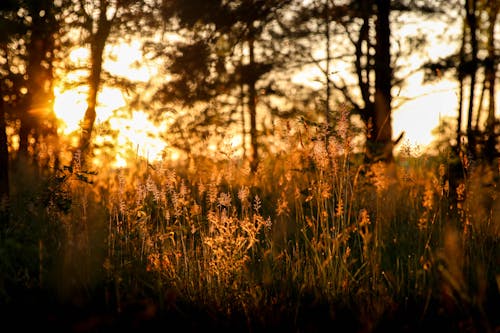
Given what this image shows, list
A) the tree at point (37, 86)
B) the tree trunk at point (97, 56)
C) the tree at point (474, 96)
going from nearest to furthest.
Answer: the tree at point (474, 96), the tree at point (37, 86), the tree trunk at point (97, 56)

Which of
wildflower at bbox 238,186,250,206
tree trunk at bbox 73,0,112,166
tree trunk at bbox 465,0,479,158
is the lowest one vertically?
wildflower at bbox 238,186,250,206

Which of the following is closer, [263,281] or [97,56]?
[263,281]

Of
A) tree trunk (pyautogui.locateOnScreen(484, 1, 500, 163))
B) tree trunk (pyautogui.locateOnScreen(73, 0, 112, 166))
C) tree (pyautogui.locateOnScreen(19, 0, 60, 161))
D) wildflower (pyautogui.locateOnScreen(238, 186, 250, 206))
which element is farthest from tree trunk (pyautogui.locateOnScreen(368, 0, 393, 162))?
tree trunk (pyautogui.locateOnScreen(73, 0, 112, 166))

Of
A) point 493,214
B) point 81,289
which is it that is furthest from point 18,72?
point 493,214

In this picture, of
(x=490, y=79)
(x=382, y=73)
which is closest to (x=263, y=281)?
(x=382, y=73)

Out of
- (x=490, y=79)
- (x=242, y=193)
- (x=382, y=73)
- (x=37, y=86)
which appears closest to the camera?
(x=242, y=193)

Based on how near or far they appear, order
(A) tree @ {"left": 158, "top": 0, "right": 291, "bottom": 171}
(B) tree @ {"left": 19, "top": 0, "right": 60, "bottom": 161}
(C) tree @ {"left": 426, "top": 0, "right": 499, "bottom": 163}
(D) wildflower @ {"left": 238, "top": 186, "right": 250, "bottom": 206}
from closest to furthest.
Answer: (D) wildflower @ {"left": 238, "top": 186, "right": 250, "bottom": 206}, (C) tree @ {"left": 426, "top": 0, "right": 499, "bottom": 163}, (A) tree @ {"left": 158, "top": 0, "right": 291, "bottom": 171}, (B) tree @ {"left": 19, "top": 0, "right": 60, "bottom": 161}

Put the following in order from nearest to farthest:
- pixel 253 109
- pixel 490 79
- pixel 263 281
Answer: pixel 263 281 < pixel 490 79 < pixel 253 109

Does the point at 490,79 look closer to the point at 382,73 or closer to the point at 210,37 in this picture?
the point at 382,73

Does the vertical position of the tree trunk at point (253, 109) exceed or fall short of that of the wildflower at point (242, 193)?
it exceeds it

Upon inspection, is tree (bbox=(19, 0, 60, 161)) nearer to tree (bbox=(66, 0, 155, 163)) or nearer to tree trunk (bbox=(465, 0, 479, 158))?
tree (bbox=(66, 0, 155, 163))

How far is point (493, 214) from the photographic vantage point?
4.12 meters

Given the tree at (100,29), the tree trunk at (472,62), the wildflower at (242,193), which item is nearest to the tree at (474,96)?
the tree trunk at (472,62)

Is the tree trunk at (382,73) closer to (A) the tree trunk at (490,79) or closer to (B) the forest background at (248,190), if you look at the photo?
(B) the forest background at (248,190)
